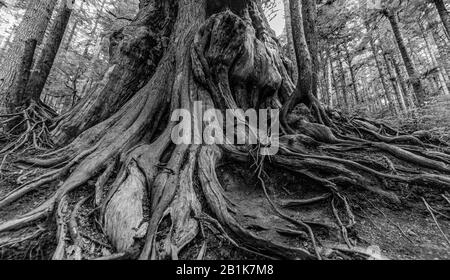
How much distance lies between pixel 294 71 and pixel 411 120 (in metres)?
2.59

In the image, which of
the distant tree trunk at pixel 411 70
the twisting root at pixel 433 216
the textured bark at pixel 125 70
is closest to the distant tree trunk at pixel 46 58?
the textured bark at pixel 125 70

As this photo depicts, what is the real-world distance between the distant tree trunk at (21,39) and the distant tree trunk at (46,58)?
35 cm

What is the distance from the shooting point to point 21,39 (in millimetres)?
4070

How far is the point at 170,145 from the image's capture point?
294 centimetres

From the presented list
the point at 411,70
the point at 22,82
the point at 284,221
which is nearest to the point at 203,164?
the point at 284,221

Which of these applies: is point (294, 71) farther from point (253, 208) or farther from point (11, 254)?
point (11, 254)

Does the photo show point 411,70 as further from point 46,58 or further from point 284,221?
point 46,58

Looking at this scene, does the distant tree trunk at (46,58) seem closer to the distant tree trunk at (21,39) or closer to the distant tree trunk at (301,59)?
the distant tree trunk at (21,39)

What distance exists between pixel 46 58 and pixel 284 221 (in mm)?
6250

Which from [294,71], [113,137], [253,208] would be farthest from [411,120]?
[113,137]

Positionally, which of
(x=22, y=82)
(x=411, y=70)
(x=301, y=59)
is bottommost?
(x=301, y=59)

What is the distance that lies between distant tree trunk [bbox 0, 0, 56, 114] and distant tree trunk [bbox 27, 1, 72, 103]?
350 millimetres

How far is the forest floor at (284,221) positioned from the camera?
1693mm

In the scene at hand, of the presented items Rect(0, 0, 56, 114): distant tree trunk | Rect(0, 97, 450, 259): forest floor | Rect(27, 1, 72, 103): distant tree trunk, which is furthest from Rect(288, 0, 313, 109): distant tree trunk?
Rect(27, 1, 72, 103): distant tree trunk
